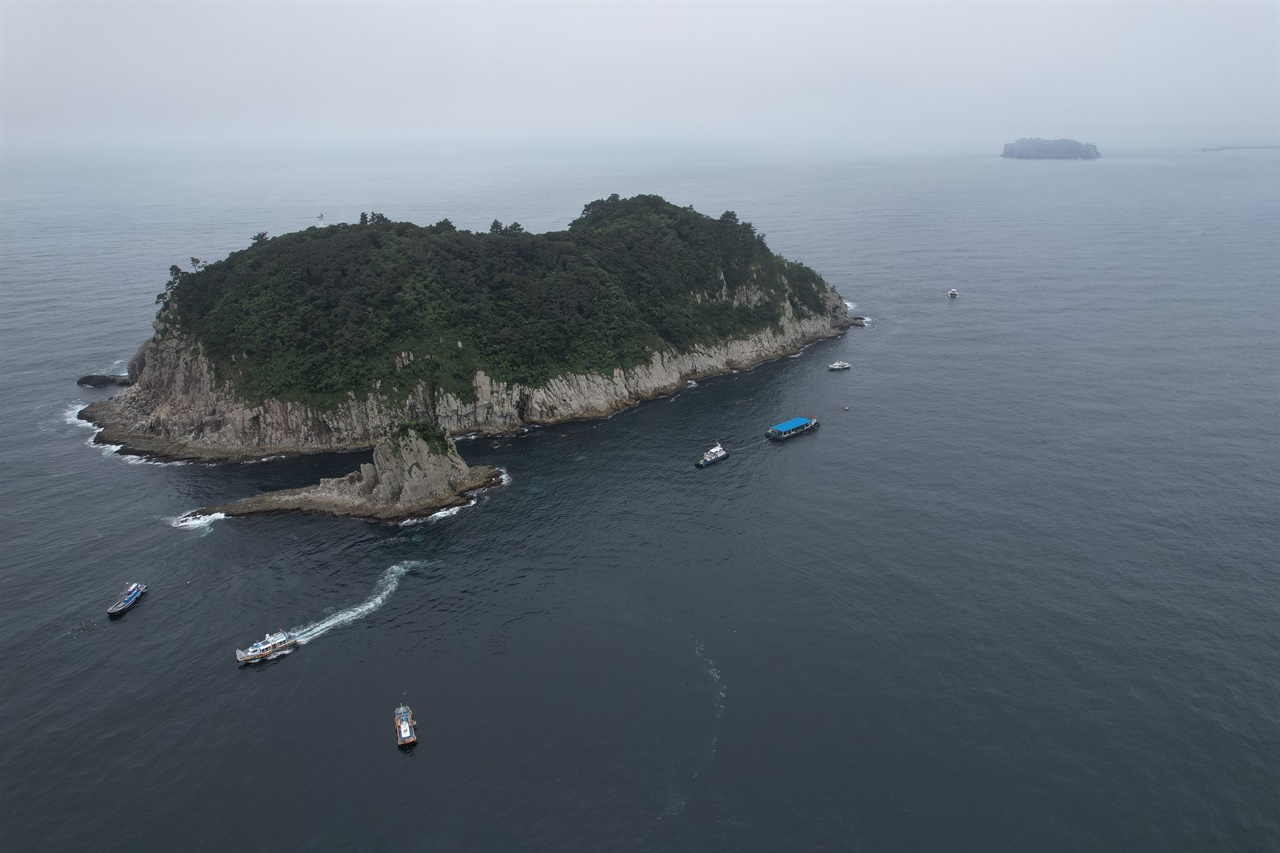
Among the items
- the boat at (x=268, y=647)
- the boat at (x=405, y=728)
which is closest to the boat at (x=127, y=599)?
the boat at (x=268, y=647)

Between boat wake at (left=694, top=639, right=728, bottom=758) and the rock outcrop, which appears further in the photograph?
the rock outcrop

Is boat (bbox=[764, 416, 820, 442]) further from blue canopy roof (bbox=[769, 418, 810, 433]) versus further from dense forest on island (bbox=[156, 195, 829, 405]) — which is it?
dense forest on island (bbox=[156, 195, 829, 405])


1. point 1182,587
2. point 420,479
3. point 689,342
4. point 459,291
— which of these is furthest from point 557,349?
point 1182,587

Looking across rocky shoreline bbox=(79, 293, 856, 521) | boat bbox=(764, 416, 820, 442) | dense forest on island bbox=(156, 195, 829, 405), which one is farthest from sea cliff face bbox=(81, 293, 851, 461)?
boat bbox=(764, 416, 820, 442)

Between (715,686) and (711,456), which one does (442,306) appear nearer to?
(711,456)

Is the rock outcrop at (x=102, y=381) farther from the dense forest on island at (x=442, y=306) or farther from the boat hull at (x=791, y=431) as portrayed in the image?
the boat hull at (x=791, y=431)

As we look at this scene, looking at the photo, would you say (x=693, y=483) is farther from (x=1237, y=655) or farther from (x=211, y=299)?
(x=211, y=299)

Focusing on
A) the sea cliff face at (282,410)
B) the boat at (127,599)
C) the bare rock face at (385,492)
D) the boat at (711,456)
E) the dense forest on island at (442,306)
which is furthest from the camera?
the dense forest on island at (442,306)
